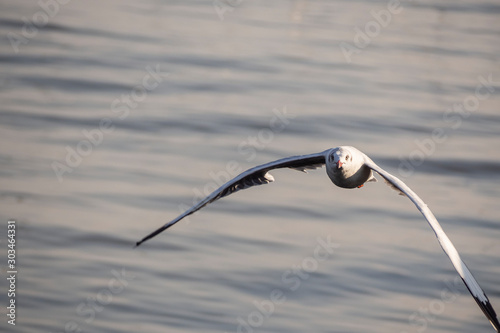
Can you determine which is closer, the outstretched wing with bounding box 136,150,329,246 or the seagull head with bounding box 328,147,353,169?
the seagull head with bounding box 328,147,353,169

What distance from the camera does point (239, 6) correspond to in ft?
105

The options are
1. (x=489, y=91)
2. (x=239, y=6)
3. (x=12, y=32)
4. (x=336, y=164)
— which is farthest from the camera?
(x=239, y=6)

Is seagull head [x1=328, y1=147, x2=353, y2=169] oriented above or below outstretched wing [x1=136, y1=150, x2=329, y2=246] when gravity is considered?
above

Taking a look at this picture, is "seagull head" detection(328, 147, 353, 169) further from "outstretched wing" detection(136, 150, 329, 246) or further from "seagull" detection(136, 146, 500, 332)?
"outstretched wing" detection(136, 150, 329, 246)

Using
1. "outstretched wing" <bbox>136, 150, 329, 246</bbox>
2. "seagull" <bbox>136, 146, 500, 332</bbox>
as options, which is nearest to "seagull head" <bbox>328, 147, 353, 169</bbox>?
"seagull" <bbox>136, 146, 500, 332</bbox>

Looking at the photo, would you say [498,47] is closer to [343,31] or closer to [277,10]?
[343,31]

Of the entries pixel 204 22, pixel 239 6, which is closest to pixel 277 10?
pixel 239 6

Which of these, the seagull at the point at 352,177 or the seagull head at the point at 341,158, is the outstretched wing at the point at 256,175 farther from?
the seagull head at the point at 341,158

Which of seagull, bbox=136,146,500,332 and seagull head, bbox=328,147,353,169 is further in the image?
seagull head, bbox=328,147,353,169

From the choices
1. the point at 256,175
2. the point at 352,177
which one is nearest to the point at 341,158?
the point at 352,177

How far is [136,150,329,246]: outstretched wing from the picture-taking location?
1172cm

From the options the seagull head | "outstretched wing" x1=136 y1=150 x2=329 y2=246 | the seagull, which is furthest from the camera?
"outstretched wing" x1=136 y1=150 x2=329 y2=246

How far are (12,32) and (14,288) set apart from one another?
50.1 ft

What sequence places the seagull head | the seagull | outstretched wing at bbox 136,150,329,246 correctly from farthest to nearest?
outstretched wing at bbox 136,150,329,246
the seagull head
the seagull
